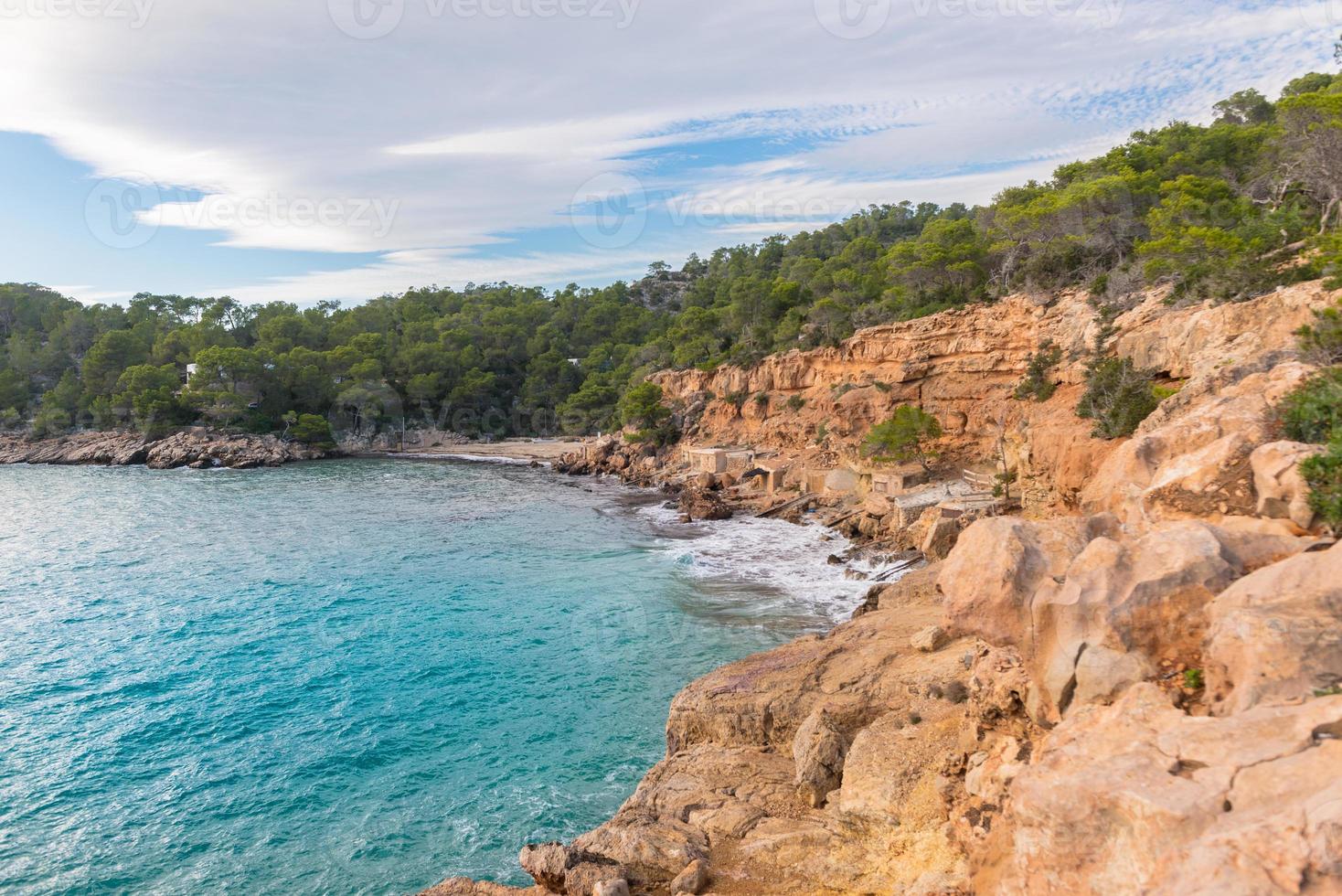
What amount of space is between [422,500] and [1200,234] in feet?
113

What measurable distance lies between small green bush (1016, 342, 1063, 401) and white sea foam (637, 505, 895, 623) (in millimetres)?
8896

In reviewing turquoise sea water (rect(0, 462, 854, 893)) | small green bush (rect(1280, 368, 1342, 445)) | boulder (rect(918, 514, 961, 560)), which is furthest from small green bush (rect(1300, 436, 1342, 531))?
boulder (rect(918, 514, 961, 560))

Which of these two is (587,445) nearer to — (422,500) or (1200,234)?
(422,500)

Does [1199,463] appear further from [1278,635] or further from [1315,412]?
[1278,635]

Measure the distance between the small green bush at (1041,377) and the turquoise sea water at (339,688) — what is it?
32.0 feet

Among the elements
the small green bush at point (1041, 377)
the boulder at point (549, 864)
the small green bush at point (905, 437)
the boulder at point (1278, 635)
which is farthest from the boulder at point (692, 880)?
the small green bush at point (905, 437)

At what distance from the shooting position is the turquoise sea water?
1027 cm

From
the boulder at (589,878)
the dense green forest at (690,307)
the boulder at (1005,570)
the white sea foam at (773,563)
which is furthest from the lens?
the dense green forest at (690,307)

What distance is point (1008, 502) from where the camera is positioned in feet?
71.1

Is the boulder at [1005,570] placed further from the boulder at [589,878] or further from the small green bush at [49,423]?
the small green bush at [49,423]

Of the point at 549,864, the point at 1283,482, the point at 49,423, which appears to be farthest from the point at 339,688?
the point at 49,423

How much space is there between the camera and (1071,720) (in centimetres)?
536

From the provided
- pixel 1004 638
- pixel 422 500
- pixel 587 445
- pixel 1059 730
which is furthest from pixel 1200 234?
pixel 587 445

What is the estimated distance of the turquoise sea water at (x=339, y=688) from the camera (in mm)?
10266
